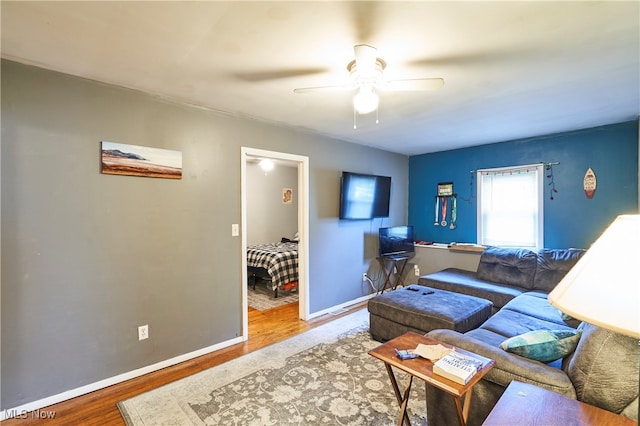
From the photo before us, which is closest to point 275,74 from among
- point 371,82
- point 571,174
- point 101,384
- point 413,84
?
point 371,82

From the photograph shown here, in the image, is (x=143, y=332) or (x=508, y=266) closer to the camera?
(x=143, y=332)

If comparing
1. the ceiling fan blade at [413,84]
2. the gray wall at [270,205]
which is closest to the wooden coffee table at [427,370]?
the ceiling fan blade at [413,84]

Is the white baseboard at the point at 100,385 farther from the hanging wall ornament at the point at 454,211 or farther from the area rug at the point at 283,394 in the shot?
the hanging wall ornament at the point at 454,211

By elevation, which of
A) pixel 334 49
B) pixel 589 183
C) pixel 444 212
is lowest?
pixel 444 212

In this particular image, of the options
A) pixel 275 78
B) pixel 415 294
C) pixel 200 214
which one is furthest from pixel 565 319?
pixel 200 214

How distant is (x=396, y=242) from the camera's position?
14.7ft

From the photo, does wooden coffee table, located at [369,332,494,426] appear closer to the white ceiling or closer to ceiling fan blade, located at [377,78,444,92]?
ceiling fan blade, located at [377,78,444,92]

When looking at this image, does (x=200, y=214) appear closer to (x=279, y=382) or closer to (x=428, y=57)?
(x=279, y=382)

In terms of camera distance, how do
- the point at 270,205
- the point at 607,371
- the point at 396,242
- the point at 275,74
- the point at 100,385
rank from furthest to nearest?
the point at 270,205 → the point at 396,242 → the point at 100,385 → the point at 275,74 → the point at 607,371

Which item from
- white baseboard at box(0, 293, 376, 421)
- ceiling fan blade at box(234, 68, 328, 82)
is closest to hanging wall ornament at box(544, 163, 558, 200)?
ceiling fan blade at box(234, 68, 328, 82)

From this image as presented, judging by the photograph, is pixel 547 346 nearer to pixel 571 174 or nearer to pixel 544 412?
pixel 544 412

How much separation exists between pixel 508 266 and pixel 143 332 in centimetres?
411

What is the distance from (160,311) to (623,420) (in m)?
2.94

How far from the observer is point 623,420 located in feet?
3.45
